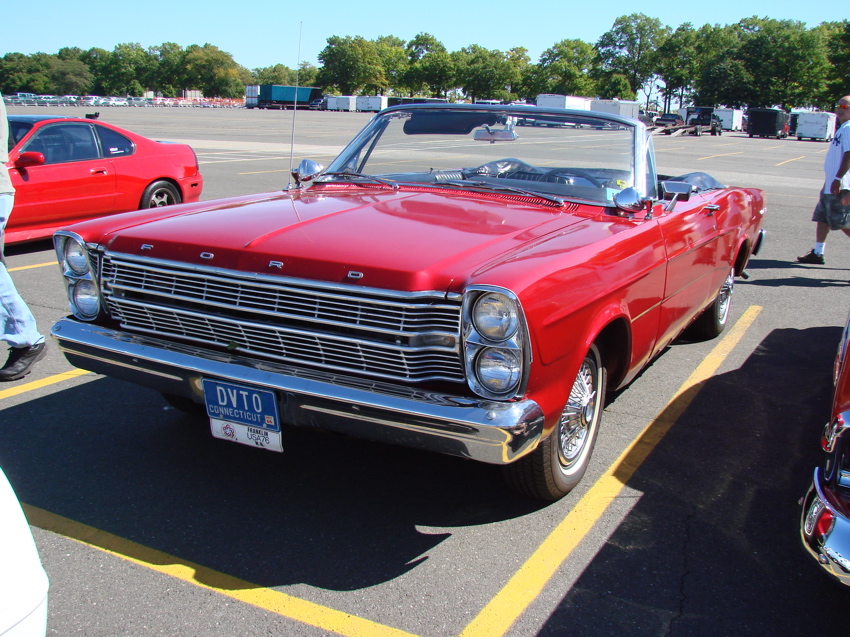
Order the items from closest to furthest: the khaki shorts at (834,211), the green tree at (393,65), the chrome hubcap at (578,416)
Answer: the chrome hubcap at (578,416) < the khaki shorts at (834,211) < the green tree at (393,65)

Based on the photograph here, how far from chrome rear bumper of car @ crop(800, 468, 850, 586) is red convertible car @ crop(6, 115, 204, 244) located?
24.2ft

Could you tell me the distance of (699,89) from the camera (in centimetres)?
9856

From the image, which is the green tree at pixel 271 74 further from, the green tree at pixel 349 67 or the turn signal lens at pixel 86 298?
the turn signal lens at pixel 86 298

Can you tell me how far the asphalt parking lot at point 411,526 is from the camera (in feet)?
8.24

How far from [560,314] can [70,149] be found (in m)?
7.05

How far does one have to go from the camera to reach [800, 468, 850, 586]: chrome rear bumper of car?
86.0 inches

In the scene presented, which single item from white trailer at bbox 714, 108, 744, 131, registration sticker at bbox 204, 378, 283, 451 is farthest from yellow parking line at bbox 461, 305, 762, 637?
white trailer at bbox 714, 108, 744, 131

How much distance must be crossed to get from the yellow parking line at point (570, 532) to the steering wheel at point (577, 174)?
1.32m

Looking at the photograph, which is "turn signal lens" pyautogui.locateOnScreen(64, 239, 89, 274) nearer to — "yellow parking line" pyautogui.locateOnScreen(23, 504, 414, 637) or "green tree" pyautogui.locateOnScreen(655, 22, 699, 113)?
"yellow parking line" pyautogui.locateOnScreen(23, 504, 414, 637)

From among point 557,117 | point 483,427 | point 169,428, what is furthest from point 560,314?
point 169,428

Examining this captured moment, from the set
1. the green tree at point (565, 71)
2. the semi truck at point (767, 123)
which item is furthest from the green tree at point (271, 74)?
the semi truck at point (767, 123)

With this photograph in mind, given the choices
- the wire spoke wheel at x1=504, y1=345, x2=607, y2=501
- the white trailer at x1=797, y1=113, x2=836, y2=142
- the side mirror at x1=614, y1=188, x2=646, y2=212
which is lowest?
the wire spoke wheel at x1=504, y1=345, x2=607, y2=501

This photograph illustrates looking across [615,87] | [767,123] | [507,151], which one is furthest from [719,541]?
[615,87]

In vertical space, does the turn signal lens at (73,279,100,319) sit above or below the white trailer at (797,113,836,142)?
below
